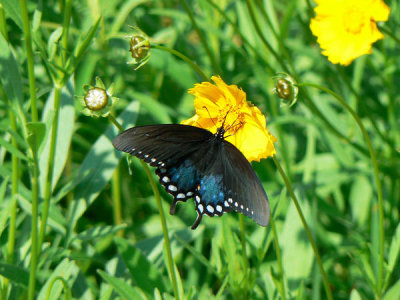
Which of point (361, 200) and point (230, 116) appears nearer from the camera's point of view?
point (230, 116)

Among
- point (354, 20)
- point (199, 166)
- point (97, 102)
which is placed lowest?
point (199, 166)

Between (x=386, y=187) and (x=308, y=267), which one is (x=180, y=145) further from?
(x=386, y=187)

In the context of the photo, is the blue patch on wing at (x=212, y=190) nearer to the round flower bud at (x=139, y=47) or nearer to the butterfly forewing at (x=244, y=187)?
the butterfly forewing at (x=244, y=187)

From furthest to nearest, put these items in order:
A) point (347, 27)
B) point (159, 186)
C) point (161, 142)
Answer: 1. point (159, 186)
2. point (347, 27)
3. point (161, 142)

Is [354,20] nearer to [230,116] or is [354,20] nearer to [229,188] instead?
[230,116]

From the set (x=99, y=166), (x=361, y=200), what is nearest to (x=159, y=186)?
(x=99, y=166)

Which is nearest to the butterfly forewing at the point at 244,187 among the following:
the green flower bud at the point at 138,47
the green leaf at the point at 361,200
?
the green flower bud at the point at 138,47

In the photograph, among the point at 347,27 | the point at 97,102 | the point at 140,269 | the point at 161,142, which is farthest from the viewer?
the point at 347,27

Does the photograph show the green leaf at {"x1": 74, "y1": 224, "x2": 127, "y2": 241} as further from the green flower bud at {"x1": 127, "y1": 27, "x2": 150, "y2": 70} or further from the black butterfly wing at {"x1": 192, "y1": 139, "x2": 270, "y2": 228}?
the green flower bud at {"x1": 127, "y1": 27, "x2": 150, "y2": 70}
